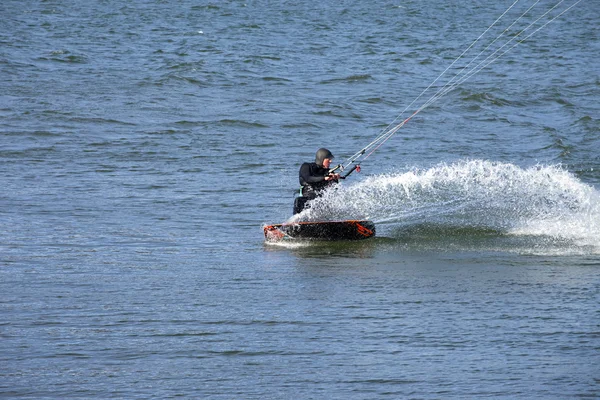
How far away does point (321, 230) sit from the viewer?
523 inches

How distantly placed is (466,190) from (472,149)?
6371mm

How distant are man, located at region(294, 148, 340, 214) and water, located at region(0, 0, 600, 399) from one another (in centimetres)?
30

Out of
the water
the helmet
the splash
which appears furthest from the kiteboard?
the helmet

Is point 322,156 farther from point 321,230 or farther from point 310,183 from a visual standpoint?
point 321,230

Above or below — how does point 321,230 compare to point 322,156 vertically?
below

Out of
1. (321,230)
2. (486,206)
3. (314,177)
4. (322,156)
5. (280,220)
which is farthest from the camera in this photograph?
(486,206)

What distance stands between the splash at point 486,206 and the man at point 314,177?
15cm

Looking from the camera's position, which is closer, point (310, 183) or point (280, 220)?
point (310, 183)

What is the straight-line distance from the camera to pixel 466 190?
58.6ft

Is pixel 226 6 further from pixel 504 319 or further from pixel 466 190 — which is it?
pixel 504 319

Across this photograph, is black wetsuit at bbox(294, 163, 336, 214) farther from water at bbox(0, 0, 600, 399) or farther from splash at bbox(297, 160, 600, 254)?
water at bbox(0, 0, 600, 399)

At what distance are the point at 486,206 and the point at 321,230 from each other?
3927 millimetres

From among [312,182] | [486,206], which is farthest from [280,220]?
[486,206]

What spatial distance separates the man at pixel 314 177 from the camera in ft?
44.5
